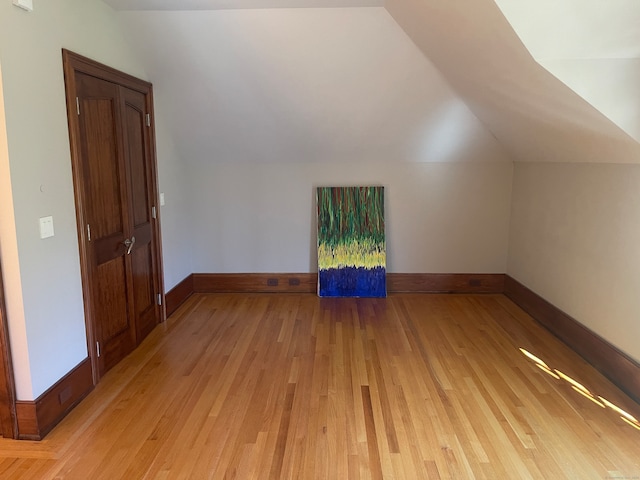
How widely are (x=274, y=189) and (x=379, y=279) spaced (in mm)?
1515

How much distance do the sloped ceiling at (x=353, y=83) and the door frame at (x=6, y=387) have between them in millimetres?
2333

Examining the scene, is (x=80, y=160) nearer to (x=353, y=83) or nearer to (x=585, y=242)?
(x=353, y=83)

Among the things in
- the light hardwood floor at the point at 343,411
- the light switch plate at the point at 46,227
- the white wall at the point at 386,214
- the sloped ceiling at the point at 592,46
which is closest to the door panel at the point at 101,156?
the light switch plate at the point at 46,227

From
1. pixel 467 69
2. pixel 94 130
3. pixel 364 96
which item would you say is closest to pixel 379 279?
pixel 364 96

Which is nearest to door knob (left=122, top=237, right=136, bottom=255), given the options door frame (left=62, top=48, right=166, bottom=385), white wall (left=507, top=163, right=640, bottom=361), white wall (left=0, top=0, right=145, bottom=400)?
door frame (left=62, top=48, right=166, bottom=385)

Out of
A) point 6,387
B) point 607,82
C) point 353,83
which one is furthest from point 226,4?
point 6,387

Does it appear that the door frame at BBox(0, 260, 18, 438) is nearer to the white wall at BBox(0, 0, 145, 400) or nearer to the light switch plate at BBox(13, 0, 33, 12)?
the white wall at BBox(0, 0, 145, 400)

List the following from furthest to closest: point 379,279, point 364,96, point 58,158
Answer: point 379,279 → point 364,96 → point 58,158

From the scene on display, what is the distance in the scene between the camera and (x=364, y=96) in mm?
4133

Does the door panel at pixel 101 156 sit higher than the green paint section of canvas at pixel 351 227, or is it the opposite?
the door panel at pixel 101 156

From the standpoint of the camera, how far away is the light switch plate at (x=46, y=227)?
8.27 ft

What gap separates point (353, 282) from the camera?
4988 mm

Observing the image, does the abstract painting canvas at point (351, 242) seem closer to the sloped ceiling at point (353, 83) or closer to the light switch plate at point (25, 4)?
the sloped ceiling at point (353, 83)

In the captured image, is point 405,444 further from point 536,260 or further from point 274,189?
point 274,189
